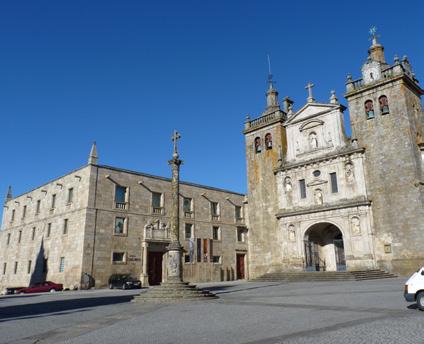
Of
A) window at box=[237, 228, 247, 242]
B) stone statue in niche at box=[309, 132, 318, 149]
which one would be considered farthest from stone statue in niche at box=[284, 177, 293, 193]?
window at box=[237, 228, 247, 242]

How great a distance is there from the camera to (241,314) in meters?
10.4

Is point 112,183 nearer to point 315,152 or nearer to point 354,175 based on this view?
point 315,152

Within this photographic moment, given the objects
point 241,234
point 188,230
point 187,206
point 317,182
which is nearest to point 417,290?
point 317,182

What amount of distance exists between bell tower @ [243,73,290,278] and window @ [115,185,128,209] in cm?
1209

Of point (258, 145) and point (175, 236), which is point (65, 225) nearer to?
point (175, 236)

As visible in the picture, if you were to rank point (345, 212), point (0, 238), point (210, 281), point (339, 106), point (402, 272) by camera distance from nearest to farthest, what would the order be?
point (402, 272)
point (345, 212)
point (339, 106)
point (210, 281)
point (0, 238)

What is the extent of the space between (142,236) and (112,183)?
17.3 feet

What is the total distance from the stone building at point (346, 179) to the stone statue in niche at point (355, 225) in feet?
0.24

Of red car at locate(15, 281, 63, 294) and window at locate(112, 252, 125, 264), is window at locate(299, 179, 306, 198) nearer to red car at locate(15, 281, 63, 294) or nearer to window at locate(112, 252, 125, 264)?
window at locate(112, 252, 125, 264)

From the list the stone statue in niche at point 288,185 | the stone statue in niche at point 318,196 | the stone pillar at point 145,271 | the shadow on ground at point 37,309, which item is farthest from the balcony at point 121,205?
the stone statue in niche at point 318,196

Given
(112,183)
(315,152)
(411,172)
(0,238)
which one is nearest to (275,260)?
(315,152)

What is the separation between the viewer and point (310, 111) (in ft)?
106

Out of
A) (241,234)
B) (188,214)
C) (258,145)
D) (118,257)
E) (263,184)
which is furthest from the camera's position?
(241,234)

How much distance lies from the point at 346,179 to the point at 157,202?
16.7m
